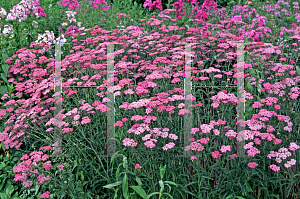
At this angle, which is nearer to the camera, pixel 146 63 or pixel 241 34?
pixel 146 63

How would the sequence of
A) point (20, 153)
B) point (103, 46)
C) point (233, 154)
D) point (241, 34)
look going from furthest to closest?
point (241, 34) → point (103, 46) → point (20, 153) → point (233, 154)

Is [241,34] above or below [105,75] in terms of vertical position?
above

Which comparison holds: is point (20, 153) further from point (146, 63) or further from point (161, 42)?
point (161, 42)

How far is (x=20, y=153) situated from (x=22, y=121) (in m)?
0.70

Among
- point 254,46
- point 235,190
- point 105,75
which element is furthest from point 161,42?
point 235,190

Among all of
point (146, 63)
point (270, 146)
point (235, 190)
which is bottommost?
point (235, 190)

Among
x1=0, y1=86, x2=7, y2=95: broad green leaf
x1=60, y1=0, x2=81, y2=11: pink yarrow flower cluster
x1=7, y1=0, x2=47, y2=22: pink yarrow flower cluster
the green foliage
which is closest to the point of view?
the green foliage

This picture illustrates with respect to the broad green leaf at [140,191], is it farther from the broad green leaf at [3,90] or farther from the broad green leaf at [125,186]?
the broad green leaf at [3,90]

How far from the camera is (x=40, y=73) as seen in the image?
12.1ft

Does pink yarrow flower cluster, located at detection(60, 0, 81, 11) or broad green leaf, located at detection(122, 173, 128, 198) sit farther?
pink yarrow flower cluster, located at detection(60, 0, 81, 11)

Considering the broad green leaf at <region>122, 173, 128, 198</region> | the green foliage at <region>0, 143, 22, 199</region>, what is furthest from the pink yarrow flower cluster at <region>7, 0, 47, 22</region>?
the broad green leaf at <region>122, 173, 128, 198</region>

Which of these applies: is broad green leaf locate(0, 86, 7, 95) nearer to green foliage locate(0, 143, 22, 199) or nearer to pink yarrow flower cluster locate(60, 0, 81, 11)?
green foliage locate(0, 143, 22, 199)

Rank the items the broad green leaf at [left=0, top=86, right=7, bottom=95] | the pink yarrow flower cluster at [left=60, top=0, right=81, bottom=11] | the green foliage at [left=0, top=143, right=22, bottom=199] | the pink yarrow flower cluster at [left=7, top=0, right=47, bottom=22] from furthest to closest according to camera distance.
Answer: the pink yarrow flower cluster at [left=60, top=0, right=81, bottom=11] → the pink yarrow flower cluster at [left=7, top=0, right=47, bottom=22] → the broad green leaf at [left=0, top=86, right=7, bottom=95] → the green foliage at [left=0, top=143, right=22, bottom=199]

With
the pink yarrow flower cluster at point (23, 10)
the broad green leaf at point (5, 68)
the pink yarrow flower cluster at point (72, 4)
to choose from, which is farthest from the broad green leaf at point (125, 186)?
the pink yarrow flower cluster at point (72, 4)
